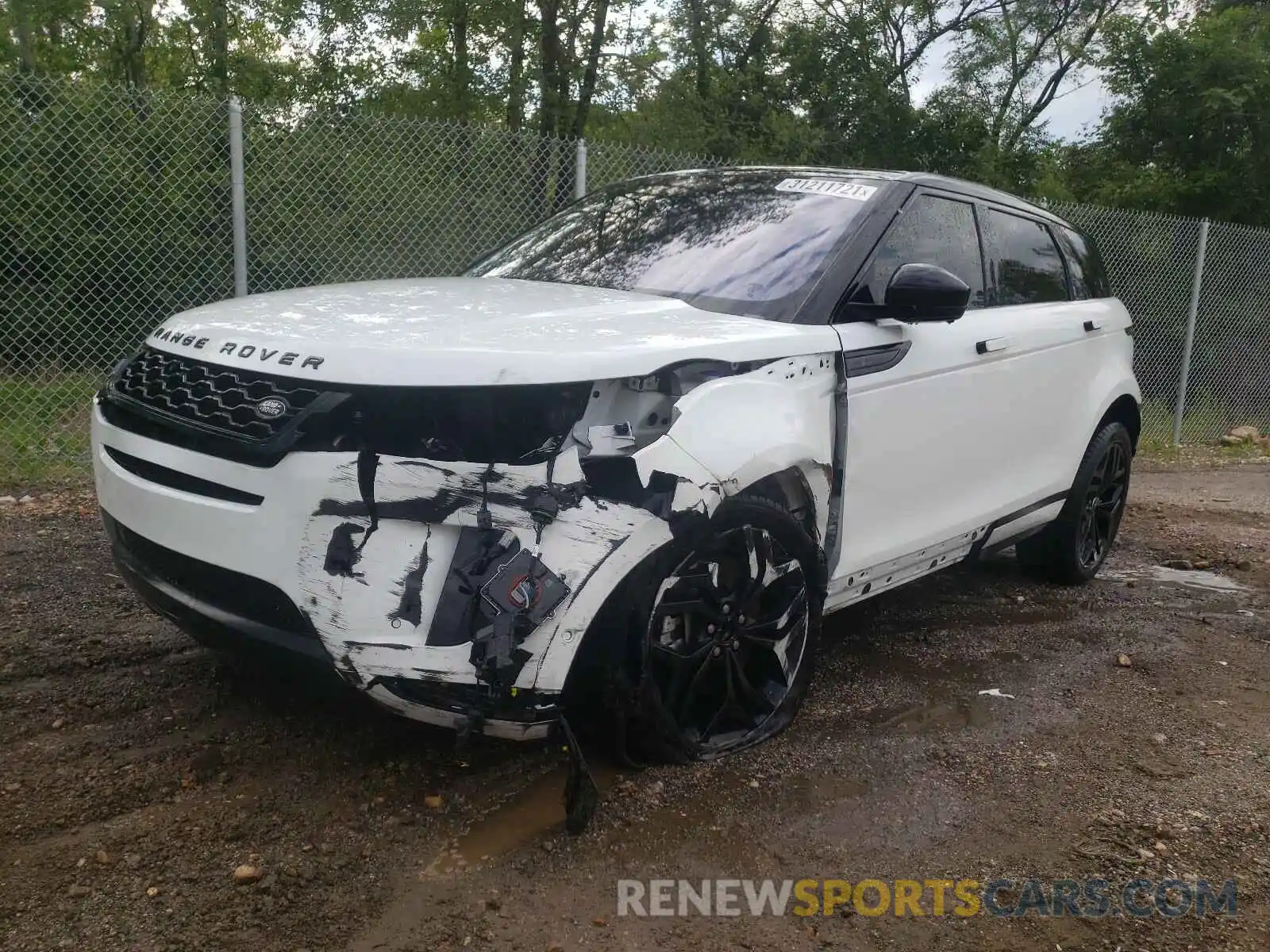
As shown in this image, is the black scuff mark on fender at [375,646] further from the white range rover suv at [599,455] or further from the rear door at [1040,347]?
the rear door at [1040,347]

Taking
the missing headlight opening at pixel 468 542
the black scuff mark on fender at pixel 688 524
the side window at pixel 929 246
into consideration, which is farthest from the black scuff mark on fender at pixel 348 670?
the side window at pixel 929 246

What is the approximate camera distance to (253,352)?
244 centimetres

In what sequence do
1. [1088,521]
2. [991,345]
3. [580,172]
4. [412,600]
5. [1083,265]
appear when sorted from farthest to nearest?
1. [580,172]
2. [1088,521]
3. [1083,265]
4. [991,345]
5. [412,600]

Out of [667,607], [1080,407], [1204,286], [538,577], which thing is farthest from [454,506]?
[1204,286]

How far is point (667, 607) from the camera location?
262 centimetres

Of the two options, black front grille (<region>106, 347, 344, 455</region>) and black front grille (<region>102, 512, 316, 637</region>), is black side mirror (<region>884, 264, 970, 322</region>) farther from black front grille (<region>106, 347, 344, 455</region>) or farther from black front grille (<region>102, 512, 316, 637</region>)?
black front grille (<region>102, 512, 316, 637</region>)

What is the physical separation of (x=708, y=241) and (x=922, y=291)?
0.74 meters

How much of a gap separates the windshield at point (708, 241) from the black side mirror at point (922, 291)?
23 cm

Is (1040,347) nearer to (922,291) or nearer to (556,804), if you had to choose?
(922,291)

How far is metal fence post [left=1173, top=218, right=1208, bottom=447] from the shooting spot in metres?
9.95

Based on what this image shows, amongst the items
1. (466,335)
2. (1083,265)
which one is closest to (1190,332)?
(1083,265)

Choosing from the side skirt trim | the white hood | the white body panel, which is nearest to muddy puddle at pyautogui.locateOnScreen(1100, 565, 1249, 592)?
the side skirt trim

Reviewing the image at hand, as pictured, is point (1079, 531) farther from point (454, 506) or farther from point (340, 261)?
point (340, 261)

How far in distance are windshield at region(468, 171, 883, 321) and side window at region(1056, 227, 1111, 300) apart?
5.38ft
